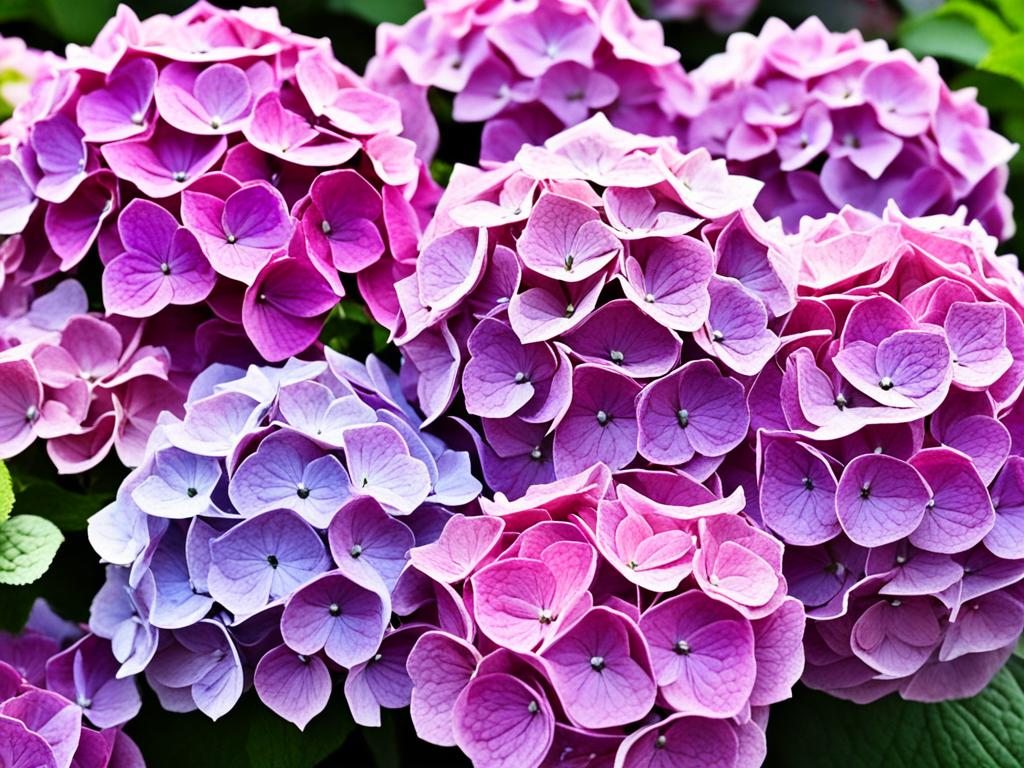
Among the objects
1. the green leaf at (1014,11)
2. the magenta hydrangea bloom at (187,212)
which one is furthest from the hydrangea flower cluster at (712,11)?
the magenta hydrangea bloom at (187,212)

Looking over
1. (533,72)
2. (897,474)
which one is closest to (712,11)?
(533,72)

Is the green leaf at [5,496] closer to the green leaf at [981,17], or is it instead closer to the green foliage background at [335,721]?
the green foliage background at [335,721]

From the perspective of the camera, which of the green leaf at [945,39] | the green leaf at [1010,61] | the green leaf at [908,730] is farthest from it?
the green leaf at [945,39]

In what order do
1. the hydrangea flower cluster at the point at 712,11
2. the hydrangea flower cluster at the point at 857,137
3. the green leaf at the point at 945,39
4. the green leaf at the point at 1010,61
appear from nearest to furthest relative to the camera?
the hydrangea flower cluster at the point at 857,137, the green leaf at the point at 1010,61, the green leaf at the point at 945,39, the hydrangea flower cluster at the point at 712,11

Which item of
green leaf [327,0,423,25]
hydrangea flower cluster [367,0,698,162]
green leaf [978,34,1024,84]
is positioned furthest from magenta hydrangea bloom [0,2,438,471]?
green leaf [978,34,1024,84]

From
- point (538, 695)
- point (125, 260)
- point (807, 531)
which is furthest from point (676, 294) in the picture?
point (125, 260)

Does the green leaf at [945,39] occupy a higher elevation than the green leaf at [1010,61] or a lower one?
lower

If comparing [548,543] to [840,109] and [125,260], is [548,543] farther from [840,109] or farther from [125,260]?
[840,109]
